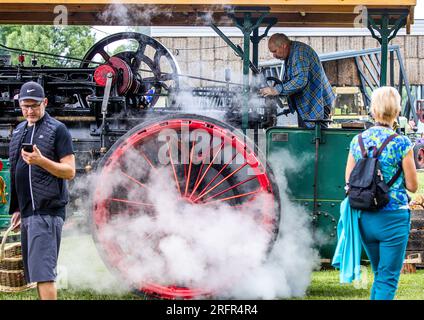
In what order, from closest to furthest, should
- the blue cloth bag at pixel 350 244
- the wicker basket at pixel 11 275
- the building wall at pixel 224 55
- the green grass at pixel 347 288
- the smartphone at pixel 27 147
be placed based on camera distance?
the smartphone at pixel 27 147 < the blue cloth bag at pixel 350 244 < the green grass at pixel 347 288 < the wicker basket at pixel 11 275 < the building wall at pixel 224 55

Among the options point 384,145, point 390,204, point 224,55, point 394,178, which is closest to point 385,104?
point 384,145

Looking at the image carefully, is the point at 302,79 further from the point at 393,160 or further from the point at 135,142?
the point at 393,160

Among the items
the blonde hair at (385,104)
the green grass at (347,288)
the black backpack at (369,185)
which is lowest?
the green grass at (347,288)

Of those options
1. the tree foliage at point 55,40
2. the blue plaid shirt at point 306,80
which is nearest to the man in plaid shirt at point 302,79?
the blue plaid shirt at point 306,80

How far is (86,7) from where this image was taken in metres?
6.00

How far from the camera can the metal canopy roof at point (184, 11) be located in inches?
229

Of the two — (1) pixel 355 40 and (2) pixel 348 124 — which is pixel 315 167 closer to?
(2) pixel 348 124

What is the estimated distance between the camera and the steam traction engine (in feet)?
19.0

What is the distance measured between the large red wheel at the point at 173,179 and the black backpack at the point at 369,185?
102cm

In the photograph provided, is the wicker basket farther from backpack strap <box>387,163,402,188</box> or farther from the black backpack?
backpack strap <box>387,163,402,188</box>

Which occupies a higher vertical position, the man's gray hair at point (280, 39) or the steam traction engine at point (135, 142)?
the man's gray hair at point (280, 39)

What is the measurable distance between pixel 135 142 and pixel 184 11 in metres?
1.08

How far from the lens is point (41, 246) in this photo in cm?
490

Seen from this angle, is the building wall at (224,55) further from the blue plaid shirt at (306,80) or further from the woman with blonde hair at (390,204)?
the woman with blonde hair at (390,204)
